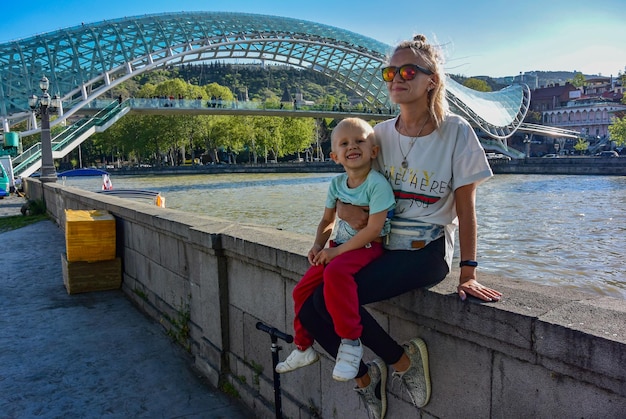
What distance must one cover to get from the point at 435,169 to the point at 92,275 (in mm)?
5887

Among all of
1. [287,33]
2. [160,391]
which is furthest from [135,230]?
[287,33]

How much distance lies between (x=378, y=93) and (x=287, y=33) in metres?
15.7

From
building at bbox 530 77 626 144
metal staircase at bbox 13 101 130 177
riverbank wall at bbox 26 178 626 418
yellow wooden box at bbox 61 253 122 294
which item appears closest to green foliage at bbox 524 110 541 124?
building at bbox 530 77 626 144

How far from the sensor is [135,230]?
21.7 ft

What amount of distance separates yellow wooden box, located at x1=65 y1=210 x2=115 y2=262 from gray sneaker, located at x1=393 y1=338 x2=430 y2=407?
5.59 metres

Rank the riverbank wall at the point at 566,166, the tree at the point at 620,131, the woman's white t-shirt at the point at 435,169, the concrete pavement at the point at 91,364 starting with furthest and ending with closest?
the tree at the point at 620,131, the riverbank wall at the point at 566,166, the concrete pavement at the point at 91,364, the woman's white t-shirt at the point at 435,169

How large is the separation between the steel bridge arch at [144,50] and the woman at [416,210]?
50794 millimetres

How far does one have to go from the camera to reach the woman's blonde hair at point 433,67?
2.46 m

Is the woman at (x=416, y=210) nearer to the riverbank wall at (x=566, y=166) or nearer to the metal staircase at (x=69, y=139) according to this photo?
the metal staircase at (x=69, y=139)

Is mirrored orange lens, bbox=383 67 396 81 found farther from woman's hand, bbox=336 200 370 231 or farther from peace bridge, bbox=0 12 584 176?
peace bridge, bbox=0 12 584 176

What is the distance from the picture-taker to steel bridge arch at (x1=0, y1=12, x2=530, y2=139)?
182ft

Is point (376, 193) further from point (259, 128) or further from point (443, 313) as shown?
point (259, 128)

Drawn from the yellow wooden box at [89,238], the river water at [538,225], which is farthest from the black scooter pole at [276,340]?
the river water at [538,225]

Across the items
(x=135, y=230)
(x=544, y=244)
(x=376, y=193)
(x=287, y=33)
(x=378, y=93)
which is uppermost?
(x=287, y=33)
